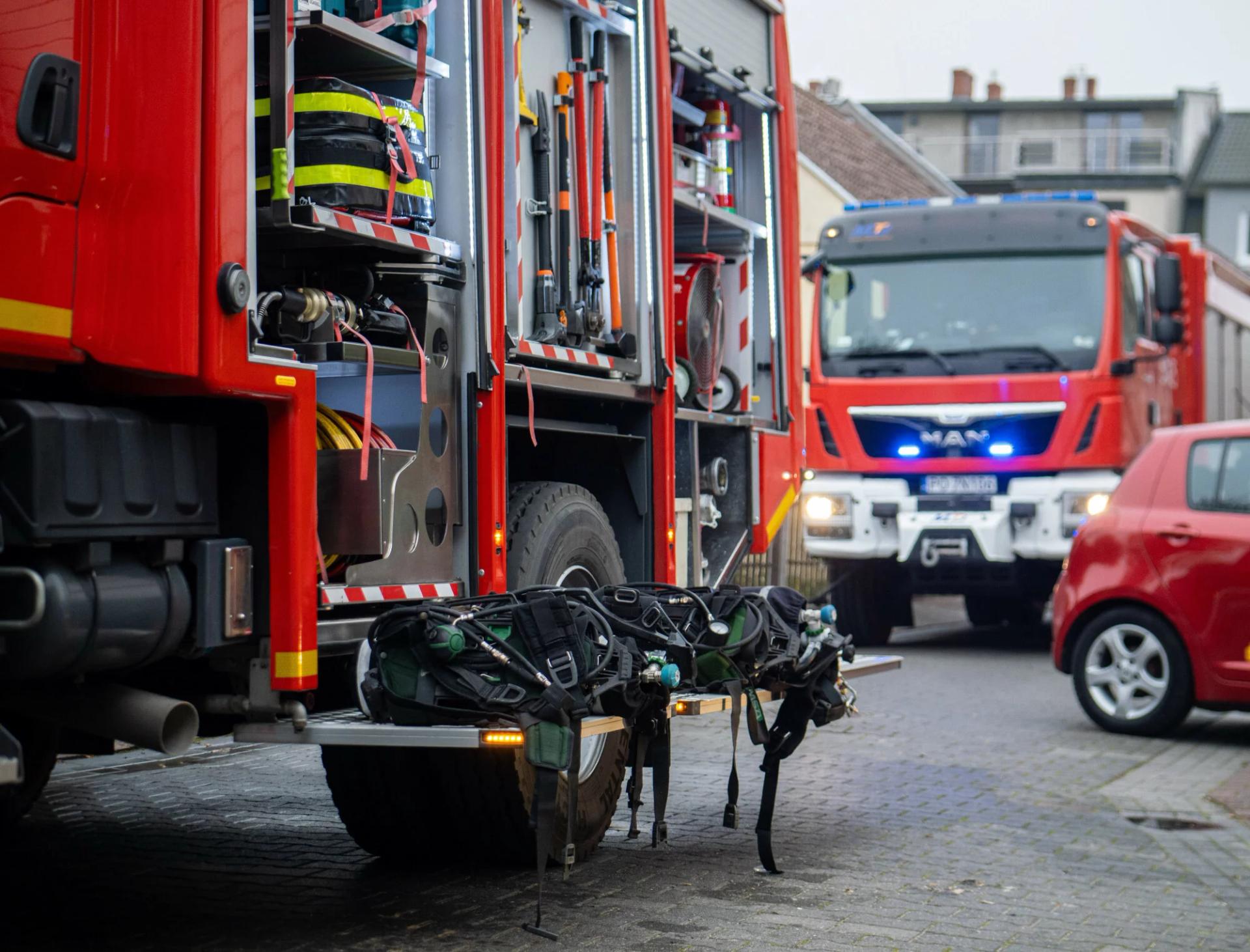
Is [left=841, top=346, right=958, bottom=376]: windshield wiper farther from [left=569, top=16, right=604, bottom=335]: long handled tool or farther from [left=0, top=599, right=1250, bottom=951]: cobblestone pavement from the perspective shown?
[left=569, top=16, right=604, bottom=335]: long handled tool

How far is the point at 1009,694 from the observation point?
12.4 meters

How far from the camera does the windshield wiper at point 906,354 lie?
14.3 metres

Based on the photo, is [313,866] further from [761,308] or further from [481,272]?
[761,308]

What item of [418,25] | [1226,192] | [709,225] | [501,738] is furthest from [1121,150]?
[501,738]

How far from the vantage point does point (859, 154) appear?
41969 millimetres

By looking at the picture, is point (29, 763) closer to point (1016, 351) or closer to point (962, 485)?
point (962, 485)

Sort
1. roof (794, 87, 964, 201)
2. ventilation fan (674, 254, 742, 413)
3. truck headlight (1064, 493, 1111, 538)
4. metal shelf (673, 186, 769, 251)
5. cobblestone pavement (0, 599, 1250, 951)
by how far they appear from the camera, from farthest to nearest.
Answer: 1. roof (794, 87, 964, 201)
2. truck headlight (1064, 493, 1111, 538)
3. ventilation fan (674, 254, 742, 413)
4. metal shelf (673, 186, 769, 251)
5. cobblestone pavement (0, 599, 1250, 951)

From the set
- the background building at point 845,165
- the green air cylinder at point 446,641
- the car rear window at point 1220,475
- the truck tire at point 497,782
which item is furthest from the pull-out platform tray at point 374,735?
the background building at point 845,165

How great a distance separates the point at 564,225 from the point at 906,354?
8486 mm

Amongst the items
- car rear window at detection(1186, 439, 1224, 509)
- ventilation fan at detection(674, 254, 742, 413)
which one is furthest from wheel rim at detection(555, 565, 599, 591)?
car rear window at detection(1186, 439, 1224, 509)

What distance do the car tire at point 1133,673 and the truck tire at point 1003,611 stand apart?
24.0ft

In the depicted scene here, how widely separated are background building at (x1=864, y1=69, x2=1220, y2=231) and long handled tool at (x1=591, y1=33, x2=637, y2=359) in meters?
55.2

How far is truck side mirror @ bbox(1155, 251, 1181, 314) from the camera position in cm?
1522

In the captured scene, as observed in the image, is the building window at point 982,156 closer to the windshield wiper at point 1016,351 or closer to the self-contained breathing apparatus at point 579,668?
the windshield wiper at point 1016,351
